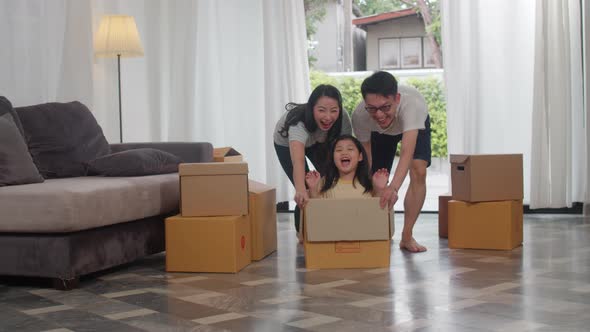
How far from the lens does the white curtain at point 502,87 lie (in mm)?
5031

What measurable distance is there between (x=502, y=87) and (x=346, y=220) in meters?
2.27

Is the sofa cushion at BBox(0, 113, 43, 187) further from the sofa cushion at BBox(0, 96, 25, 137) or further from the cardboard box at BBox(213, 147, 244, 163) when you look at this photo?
the cardboard box at BBox(213, 147, 244, 163)

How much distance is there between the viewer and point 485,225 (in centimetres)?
381

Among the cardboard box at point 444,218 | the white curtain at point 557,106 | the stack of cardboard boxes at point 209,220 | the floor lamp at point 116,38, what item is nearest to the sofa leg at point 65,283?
the stack of cardboard boxes at point 209,220

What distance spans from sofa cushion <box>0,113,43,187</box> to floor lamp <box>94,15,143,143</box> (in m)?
1.59

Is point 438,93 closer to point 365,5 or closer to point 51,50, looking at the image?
point 365,5

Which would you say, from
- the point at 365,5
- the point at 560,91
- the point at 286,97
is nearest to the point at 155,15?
the point at 286,97

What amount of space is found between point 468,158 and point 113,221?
173 centimetres

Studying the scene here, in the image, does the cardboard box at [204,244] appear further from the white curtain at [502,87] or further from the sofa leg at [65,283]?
the white curtain at [502,87]

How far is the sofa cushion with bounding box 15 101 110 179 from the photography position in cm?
379

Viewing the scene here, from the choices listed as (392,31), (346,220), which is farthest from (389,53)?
(346,220)

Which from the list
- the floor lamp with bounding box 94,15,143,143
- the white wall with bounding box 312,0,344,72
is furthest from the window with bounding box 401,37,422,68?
the floor lamp with bounding box 94,15,143,143

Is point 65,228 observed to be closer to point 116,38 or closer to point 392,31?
point 116,38

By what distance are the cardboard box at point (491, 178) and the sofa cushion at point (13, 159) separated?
1987 millimetres
